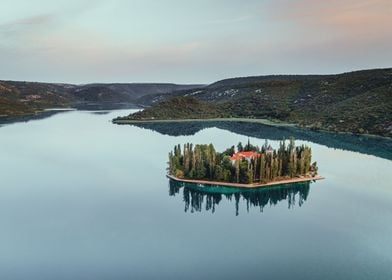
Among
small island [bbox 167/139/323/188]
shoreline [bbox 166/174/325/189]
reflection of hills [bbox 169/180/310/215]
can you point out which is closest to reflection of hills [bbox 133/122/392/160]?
small island [bbox 167/139/323/188]

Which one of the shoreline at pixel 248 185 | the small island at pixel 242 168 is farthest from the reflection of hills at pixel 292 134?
the shoreline at pixel 248 185

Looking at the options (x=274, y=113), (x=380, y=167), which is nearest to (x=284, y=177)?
(x=380, y=167)

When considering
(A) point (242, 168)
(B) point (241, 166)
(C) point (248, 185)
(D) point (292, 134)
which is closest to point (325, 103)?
(D) point (292, 134)

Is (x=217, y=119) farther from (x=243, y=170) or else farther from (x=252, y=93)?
(x=243, y=170)

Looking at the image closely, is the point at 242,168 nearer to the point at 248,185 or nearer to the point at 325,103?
the point at 248,185

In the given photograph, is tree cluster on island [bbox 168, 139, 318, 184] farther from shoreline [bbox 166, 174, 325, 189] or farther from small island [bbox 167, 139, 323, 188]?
shoreline [bbox 166, 174, 325, 189]

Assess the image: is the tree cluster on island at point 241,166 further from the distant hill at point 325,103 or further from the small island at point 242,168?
the distant hill at point 325,103
